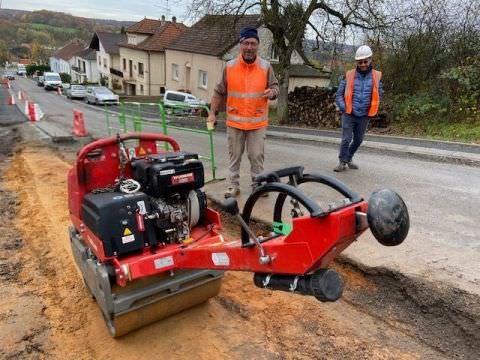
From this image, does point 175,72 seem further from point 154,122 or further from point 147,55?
point 154,122

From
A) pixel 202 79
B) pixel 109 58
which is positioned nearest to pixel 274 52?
pixel 202 79

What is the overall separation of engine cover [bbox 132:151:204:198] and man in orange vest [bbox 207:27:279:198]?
179 cm

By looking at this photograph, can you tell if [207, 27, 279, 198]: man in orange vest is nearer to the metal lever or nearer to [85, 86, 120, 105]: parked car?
the metal lever

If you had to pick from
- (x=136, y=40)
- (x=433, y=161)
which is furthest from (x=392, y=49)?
(x=136, y=40)

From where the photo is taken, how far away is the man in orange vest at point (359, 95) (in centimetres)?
615

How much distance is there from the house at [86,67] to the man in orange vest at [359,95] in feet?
204

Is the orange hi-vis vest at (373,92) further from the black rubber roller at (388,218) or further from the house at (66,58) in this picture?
the house at (66,58)

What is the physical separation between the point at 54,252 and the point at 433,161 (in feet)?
21.6

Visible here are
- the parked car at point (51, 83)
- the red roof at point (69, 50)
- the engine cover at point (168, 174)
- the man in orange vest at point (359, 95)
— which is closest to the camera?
the engine cover at point (168, 174)

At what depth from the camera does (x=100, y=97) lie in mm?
31844

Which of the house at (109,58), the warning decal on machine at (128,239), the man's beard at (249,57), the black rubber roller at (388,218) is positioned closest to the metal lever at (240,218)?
the black rubber roller at (388,218)

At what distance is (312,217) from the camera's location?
1.98 m

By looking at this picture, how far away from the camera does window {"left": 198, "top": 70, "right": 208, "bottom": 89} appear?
1169 inches

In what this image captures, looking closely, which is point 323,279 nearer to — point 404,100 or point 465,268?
point 465,268
